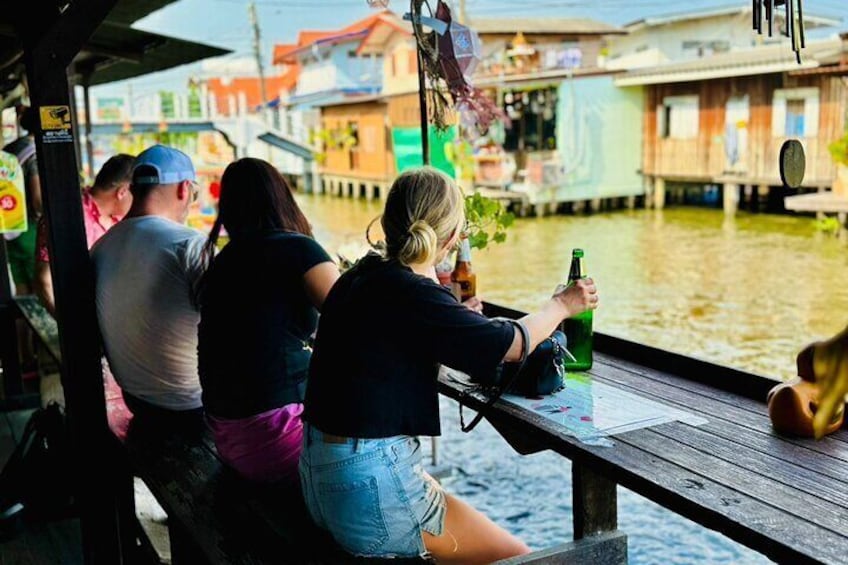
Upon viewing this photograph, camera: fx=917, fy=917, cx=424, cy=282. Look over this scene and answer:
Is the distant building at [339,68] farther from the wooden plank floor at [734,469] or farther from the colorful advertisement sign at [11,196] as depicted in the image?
the wooden plank floor at [734,469]

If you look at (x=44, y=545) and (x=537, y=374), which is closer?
(x=537, y=374)

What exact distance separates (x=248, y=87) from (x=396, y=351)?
60.2 metres

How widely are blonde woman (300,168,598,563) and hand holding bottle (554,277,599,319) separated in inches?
9.9

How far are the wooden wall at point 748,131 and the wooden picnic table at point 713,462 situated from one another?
18.7 meters

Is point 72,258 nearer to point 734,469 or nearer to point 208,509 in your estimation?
point 208,509

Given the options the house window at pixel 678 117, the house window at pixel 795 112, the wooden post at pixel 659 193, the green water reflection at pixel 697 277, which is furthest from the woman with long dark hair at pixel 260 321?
the wooden post at pixel 659 193

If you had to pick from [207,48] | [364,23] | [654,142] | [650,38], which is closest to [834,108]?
[654,142]

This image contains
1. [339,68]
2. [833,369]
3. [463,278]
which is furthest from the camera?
[339,68]

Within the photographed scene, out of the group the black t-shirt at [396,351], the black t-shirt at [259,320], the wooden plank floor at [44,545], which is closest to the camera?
the black t-shirt at [396,351]

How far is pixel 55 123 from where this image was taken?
111 inches

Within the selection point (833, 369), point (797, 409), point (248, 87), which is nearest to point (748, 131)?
point (797, 409)

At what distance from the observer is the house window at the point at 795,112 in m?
20.4

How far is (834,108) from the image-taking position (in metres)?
19.7

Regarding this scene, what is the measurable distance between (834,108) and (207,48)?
1663 cm
